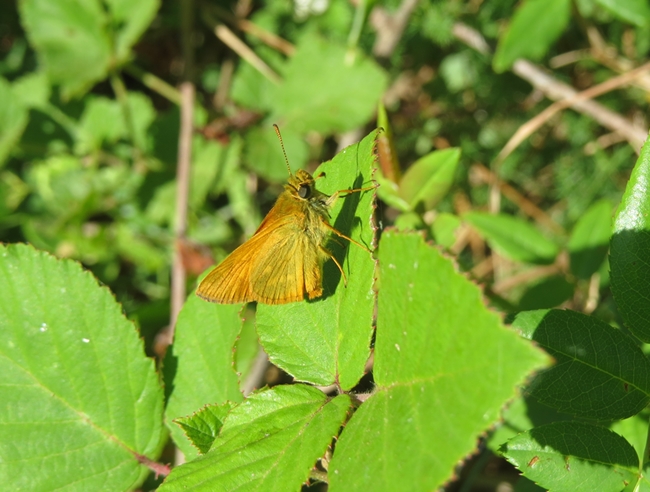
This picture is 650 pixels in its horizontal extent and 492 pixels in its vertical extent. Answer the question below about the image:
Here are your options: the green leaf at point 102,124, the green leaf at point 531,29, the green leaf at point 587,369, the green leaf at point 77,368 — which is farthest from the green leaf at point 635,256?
the green leaf at point 102,124

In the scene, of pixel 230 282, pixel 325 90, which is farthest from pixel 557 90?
pixel 230 282

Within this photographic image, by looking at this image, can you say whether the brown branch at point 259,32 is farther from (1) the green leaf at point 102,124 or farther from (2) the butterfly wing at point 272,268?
(2) the butterfly wing at point 272,268

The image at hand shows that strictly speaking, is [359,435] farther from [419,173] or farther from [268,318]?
[419,173]

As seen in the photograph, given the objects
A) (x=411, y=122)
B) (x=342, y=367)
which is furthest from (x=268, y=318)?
Answer: (x=411, y=122)

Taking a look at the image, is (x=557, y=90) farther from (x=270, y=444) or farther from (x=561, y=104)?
(x=270, y=444)

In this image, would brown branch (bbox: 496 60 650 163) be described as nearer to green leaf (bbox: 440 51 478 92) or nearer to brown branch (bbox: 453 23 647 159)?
brown branch (bbox: 453 23 647 159)

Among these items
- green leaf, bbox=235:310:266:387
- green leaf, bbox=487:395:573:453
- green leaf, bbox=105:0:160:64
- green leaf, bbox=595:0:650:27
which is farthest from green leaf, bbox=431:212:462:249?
green leaf, bbox=105:0:160:64
